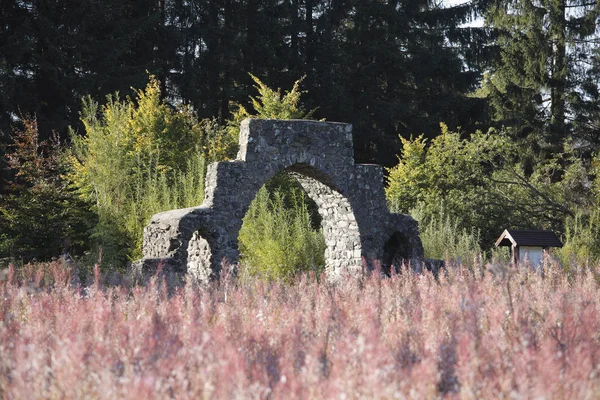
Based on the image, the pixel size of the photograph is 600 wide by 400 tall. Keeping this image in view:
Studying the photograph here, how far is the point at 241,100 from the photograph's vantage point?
2356 centimetres

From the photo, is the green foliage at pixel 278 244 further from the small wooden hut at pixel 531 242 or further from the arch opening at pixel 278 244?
the small wooden hut at pixel 531 242

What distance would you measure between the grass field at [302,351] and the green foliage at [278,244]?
7.14m

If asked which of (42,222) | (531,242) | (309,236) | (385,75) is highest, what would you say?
(385,75)

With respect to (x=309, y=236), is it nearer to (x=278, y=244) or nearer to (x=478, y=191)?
(x=278, y=244)

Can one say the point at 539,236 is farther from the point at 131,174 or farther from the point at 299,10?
the point at 299,10

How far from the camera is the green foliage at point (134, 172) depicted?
13.1 metres

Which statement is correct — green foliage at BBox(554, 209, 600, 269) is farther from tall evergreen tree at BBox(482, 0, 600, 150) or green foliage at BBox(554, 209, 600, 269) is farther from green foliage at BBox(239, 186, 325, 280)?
tall evergreen tree at BBox(482, 0, 600, 150)

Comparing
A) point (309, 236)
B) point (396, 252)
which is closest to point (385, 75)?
point (309, 236)

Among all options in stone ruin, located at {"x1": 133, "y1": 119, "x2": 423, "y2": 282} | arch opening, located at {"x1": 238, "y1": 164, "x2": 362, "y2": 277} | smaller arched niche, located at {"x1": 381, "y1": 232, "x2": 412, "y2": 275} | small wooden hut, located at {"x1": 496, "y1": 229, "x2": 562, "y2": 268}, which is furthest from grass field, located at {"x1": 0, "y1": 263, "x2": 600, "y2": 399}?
small wooden hut, located at {"x1": 496, "y1": 229, "x2": 562, "y2": 268}

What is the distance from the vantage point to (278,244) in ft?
39.1

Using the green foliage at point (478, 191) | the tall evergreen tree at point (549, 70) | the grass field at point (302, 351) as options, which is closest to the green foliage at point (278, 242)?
the green foliage at point (478, 191)

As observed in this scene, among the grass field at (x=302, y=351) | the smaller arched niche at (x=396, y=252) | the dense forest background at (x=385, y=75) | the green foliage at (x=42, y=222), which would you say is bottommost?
the grass field at (x=302, y=351)

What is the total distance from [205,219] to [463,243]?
629cm

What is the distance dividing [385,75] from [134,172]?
13316mm
